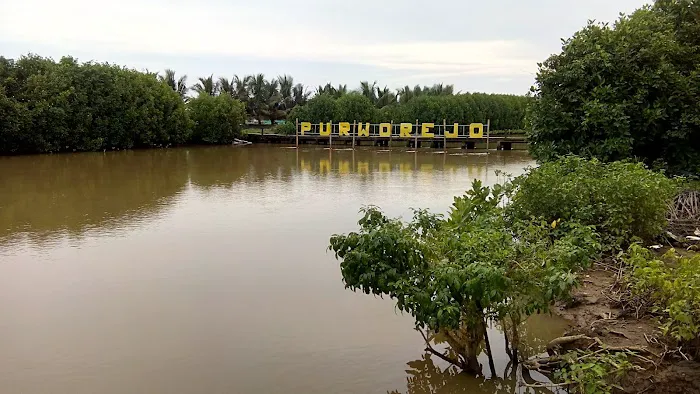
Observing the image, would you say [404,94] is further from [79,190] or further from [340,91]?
[79,190]

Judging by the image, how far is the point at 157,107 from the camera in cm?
2638

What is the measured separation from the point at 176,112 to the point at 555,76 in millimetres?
21464

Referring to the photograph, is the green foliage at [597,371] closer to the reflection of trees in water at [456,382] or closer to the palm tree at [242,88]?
the reflection of trees in water at [456,382]

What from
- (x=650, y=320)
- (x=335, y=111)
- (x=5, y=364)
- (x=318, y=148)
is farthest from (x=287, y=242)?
(x=335, y=111)

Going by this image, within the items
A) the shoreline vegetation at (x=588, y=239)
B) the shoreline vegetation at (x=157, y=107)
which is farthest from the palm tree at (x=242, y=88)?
the shoreline vegetation at (x=588, y=239)

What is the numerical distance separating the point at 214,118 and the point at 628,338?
26.7m

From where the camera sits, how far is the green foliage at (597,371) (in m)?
3.30

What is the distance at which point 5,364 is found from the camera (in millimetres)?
4395

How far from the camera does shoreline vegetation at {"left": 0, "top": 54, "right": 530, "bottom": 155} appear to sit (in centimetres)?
2122

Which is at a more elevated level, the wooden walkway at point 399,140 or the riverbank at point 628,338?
the wooden walkway at point 399,140

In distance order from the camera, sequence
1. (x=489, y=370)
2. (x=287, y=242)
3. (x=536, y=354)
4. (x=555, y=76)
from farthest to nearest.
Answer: (x=555, y=76) → (x=287, y=242) → (x=536, y=354) → (x=489, y=370)

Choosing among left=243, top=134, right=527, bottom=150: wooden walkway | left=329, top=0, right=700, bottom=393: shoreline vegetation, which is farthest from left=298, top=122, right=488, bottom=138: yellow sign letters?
left=329, top=0, right=700, bottom=393: shoreline vegetation

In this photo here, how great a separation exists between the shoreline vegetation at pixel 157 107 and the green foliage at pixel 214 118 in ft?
0.17

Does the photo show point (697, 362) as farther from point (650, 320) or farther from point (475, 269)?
point (475, 269)
